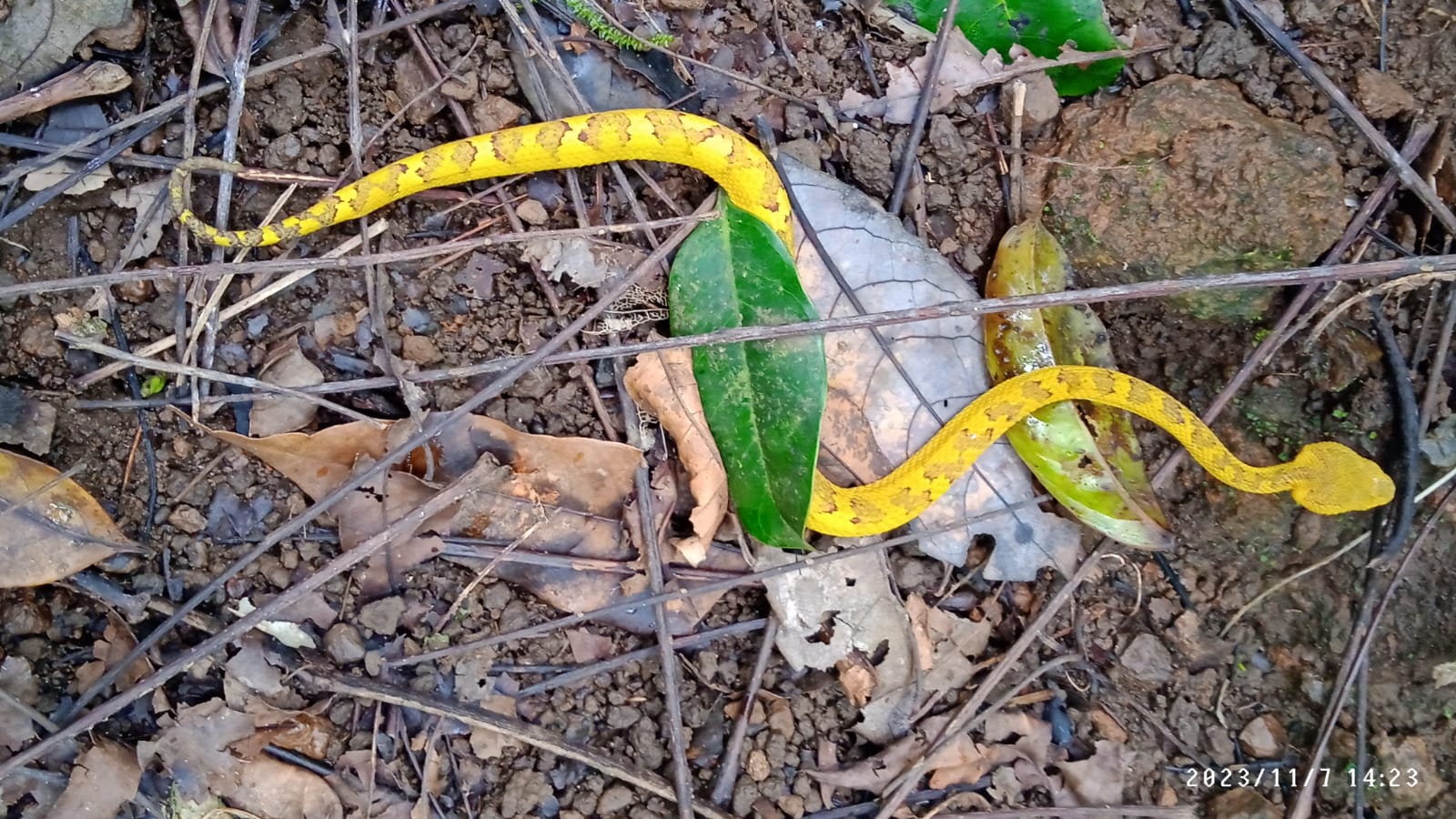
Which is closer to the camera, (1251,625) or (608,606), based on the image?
(608,606)

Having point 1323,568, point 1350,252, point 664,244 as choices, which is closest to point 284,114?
point 664,244

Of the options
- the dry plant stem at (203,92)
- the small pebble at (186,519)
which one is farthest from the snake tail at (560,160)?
the small pebble at (186,519)

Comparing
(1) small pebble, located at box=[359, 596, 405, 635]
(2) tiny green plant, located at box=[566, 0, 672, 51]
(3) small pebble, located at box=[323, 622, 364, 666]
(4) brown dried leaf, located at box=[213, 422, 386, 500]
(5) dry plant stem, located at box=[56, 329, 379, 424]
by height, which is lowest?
(3) small pebble, located at box=[323, 622, 364, 666]

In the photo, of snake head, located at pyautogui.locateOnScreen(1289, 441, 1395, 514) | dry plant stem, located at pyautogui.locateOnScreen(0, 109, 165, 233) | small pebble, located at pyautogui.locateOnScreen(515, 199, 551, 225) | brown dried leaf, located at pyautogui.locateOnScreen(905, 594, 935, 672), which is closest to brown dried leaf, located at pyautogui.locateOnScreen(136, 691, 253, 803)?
dry plant stem, located at pyautogui.locateOnScreen(0, 109, 165, 233)

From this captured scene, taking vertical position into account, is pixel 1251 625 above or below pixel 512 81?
below

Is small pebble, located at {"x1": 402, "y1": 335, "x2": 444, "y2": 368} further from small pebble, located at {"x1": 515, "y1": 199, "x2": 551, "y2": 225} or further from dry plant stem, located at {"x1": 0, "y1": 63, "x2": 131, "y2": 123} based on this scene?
dry plant stem, located at {"x1": 0, "y1": 63, "x2": 131, "y2": 123}

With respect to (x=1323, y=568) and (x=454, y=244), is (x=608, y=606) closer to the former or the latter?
(x=454, y=244)
